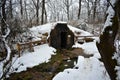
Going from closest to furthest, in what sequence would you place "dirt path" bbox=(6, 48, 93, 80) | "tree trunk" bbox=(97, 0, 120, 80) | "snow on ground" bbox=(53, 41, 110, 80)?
"tree trunk" bbox=(97, 0, 120, 80), "snow on ground" bbox=(53, 41, 110, 80), "dirt path" bbox=(6, 48, 93, 80)

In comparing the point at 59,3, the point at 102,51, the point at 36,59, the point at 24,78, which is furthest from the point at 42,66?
the point at 59,3

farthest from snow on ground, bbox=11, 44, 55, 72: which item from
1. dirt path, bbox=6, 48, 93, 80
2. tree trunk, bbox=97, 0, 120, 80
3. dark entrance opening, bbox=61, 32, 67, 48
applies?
tree trunk, bbox=97, 0, 120, 80

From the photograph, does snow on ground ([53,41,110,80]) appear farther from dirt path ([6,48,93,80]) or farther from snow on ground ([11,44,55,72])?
snow on ground ([11,44,55,72])

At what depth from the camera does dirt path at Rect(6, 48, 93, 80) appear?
11672mm

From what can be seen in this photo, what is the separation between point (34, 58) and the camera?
14.9 meters

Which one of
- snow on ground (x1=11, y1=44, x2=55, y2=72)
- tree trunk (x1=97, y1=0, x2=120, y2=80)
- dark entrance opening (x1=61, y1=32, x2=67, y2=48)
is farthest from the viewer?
dark entrance opening (x1=61, y1=32, x2=67, y2=48)

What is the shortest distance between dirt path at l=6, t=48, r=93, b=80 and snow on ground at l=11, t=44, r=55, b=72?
1.61 feet

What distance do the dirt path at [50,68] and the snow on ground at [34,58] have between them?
492 mm

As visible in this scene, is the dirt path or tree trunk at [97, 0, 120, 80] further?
the dirt path

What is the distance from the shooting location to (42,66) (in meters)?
13.6

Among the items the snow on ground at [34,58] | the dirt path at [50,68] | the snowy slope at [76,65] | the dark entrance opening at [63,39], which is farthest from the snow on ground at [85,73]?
the dark entrance opening at [63,39]

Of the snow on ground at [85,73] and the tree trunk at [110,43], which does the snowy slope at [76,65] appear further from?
the tree trunk at [110,43]

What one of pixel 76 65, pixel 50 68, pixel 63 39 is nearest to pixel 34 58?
pixel 50 68

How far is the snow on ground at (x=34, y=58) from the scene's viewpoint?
44.2 feet
